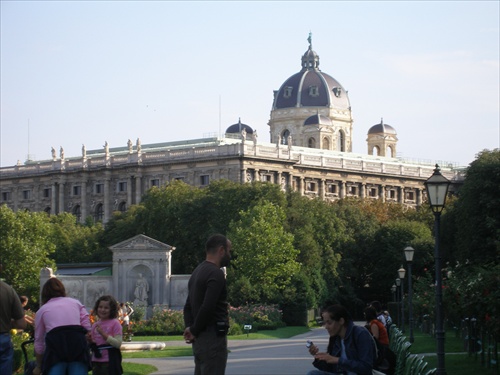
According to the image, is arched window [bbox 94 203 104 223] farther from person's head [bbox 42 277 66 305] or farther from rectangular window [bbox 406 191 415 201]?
person's head [bbox 42 277 66 305]

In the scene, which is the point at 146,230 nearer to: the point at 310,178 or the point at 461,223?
the point at 461,223

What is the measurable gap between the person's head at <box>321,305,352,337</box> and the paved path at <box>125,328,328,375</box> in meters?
17.5

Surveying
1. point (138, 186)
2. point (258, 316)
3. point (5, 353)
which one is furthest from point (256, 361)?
point (138, 186)

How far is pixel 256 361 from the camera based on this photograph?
42125mm

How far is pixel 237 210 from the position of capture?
342 ft

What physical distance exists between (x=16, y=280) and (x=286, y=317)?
713 inches

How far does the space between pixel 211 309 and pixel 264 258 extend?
70.5m

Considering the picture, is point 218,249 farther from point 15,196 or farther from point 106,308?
point 15,196

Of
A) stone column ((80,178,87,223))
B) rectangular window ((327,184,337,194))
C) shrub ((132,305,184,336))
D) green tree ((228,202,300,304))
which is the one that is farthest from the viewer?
rectangular window ((327,184,337,194))

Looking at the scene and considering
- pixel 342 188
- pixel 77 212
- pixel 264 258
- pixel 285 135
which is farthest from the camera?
pixel 285 135

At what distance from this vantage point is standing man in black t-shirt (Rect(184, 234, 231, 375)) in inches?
707

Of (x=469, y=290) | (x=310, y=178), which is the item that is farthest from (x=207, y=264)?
(x=310, y=178)

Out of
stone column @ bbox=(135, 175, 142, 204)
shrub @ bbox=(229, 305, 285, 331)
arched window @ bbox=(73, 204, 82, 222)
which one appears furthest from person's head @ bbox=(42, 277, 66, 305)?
arched window @ bbox=(73, 204, 82, 222)

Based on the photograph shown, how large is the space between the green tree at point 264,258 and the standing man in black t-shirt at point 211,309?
6720cm
